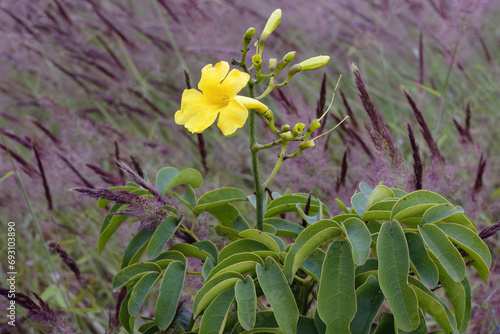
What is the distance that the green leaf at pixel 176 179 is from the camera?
106 cm

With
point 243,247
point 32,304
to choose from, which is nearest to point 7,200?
point 32,304

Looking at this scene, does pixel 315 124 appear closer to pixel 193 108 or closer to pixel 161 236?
pixel 193 108

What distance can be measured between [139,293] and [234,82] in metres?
0.47

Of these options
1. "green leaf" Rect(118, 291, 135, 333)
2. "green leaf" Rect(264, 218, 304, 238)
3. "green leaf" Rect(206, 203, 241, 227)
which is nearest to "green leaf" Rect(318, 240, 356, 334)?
"green leaf" Rect(264, 218, 304, 238)

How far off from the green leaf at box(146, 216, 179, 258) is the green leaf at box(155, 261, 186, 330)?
0.05m

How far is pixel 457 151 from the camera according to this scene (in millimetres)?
2486

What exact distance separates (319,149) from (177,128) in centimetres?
133

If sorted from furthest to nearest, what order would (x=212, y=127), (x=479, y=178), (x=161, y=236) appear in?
(x=212, y=127) → (x=479, y=178) → (x=161, y=236)

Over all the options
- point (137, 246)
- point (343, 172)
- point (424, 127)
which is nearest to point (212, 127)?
point (343, 172)

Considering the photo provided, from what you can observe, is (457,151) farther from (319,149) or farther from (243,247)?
(243,247)

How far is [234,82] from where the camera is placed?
0.87 m

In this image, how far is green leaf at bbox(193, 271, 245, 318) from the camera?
0.79 m

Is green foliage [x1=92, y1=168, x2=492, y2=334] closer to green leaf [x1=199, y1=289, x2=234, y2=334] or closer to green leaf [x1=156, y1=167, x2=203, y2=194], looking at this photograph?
green leaf [x1=199, y1=289, x2=234, y2=334]

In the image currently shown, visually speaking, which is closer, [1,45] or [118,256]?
[118,256]
